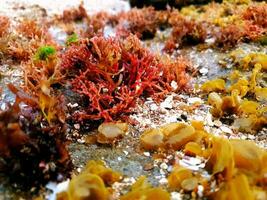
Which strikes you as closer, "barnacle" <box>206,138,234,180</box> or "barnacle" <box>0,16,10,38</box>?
"barnacle" <box>206,138,234,180</box>

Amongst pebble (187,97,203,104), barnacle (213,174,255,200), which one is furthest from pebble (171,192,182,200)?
pebble (187,97,203,104)

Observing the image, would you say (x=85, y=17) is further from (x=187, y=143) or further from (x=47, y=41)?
(x=187, y=143)

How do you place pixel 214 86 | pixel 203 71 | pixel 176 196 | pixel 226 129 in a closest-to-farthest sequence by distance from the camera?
pixel 176 196 → pixel 226 129 → pixel 214 86 → pixel 203 71

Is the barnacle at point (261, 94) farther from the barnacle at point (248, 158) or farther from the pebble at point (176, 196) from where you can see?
the pebble at point (176, 196)

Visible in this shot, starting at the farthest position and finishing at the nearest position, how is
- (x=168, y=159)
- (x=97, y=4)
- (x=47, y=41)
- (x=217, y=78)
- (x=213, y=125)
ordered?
(x=97, y=4), (x=47, y=41), (x=217, y=78), (x=213, y=125), (x=168, y=159)

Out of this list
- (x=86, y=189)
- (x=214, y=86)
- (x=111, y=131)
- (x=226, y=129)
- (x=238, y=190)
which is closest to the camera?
(x=238, y=190)

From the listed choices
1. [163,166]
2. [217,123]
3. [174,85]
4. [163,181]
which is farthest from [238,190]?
[174,85]

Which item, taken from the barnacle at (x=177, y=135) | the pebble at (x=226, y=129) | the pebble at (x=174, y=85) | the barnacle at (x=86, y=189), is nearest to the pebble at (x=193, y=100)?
the pebble at (x=174, y=85)

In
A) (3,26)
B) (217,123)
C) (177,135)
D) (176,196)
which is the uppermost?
(3,26)

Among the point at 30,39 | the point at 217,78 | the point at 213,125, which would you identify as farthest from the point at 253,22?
the point at 30,39

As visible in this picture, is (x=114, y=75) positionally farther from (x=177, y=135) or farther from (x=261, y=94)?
(x=261, y=94)

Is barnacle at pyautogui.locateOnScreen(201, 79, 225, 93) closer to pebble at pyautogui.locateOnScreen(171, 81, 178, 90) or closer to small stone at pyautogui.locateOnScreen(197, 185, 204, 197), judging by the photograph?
pebble at pyautogui.locateOnScreen(171, 81, 178, 90)
